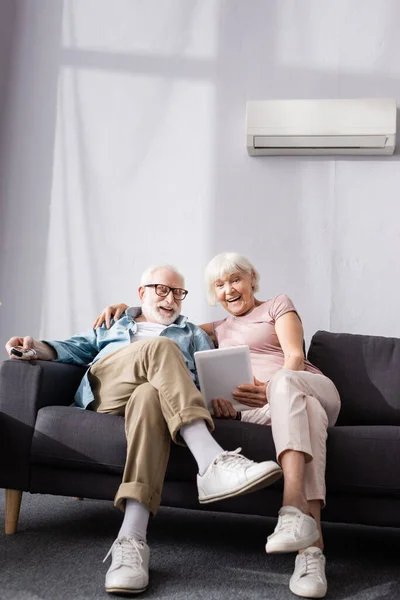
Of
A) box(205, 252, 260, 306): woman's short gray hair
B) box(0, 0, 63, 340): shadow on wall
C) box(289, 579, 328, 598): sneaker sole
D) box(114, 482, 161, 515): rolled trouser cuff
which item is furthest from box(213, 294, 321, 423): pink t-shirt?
box(0, 0, 63, 340): shadow on wall

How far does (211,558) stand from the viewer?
7.20 feet

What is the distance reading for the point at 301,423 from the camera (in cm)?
204

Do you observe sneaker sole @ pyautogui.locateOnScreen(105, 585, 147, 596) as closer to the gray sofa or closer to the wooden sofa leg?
the gray sofa

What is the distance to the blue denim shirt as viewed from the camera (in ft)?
8.75

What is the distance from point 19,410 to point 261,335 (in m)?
0.96

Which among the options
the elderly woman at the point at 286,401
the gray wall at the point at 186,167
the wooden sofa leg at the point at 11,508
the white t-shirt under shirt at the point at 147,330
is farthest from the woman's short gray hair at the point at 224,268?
the wooden sofa leg at the point at 11,508

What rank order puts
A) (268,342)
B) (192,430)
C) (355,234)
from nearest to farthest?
1. (192,430)
2. (268,342)
3. (355,234)

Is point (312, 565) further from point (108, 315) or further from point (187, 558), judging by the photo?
point (108, 315)

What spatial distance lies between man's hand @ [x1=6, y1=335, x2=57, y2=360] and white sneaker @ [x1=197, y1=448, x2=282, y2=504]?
0.80m

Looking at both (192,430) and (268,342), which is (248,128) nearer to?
(268,342)

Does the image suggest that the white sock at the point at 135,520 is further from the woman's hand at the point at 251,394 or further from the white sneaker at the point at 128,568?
the woman's hand at the point at 251,394

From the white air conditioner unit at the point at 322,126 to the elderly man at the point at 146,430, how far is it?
1442 mm

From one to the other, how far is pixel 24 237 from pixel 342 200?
1664mm

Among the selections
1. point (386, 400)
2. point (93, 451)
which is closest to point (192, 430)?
point (93, 451)
